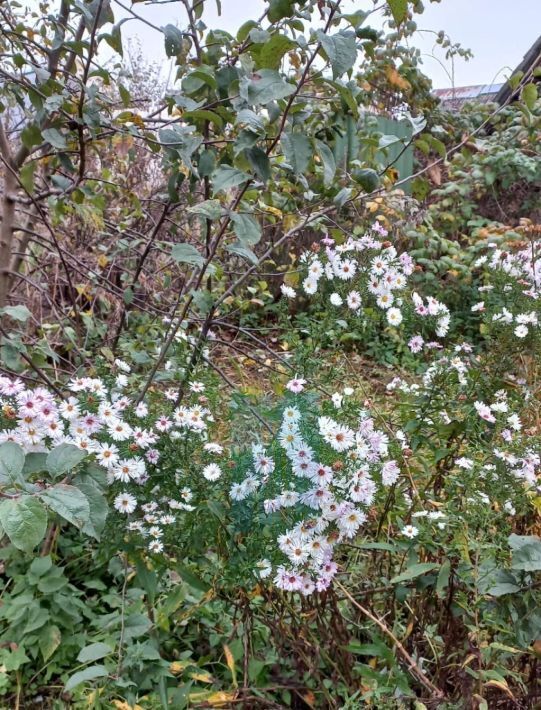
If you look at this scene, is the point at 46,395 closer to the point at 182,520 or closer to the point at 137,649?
the point at 182,520

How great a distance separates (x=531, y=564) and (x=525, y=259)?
1.06 metres

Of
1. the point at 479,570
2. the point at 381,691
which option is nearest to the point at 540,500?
the point at 479,570

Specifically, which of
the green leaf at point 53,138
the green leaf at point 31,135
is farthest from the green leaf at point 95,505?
the green leaf at point 31,135

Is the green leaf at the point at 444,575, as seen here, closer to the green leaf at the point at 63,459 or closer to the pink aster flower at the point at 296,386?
the pink aster flower at the point at 296,386

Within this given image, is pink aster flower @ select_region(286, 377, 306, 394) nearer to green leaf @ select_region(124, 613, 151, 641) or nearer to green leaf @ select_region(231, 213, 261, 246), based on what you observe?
green leaf @ select_region(231, 213, 261, 246)

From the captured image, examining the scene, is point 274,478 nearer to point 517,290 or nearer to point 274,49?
point 274,49

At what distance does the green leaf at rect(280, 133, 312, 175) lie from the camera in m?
0.92

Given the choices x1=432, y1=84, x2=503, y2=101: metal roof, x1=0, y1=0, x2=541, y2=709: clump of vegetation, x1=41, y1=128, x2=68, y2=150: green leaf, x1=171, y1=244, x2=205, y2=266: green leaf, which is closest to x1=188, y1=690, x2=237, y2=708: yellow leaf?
x1=0, y1=0, x2=541, y2=709: clump of vegetation

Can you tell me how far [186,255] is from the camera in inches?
41.0

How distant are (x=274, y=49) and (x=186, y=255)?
366 mm

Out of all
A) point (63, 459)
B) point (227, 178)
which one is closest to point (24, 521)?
point (63, 459)

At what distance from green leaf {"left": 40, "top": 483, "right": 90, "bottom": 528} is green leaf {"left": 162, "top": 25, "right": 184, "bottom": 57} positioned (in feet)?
3.07

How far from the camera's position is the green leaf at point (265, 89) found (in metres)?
0.84

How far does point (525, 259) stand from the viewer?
1.73m
